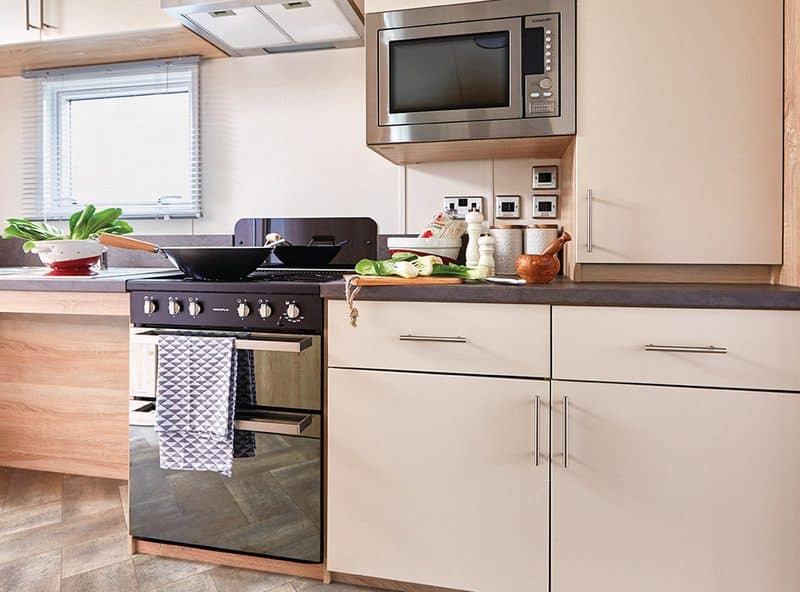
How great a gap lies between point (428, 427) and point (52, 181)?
226 centimetres

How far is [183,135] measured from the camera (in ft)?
8.26

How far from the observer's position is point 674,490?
1394 millimetres

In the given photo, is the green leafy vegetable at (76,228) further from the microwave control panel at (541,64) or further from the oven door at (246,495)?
the microwave control panel at (541,64)

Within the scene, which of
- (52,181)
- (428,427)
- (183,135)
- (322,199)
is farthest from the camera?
(52,181)

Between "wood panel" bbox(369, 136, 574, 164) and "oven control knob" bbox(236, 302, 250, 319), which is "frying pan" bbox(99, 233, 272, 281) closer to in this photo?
"oven control knob" bbox(236, 302, 250, 319)

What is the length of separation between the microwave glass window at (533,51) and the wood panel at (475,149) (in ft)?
0.67

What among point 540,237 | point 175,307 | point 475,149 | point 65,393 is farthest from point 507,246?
point 65,393

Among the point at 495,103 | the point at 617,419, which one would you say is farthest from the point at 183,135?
the point at 617,419

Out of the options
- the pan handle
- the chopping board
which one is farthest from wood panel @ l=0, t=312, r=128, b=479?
the chopping board

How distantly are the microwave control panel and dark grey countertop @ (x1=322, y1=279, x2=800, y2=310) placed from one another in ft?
1.91

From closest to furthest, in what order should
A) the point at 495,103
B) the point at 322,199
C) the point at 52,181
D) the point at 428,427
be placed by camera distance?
the point at 428,427
the point at 495,103
the point at 322,199
the point at 52,181

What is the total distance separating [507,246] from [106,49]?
1.84 meters

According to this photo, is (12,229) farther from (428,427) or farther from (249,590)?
(428,427)

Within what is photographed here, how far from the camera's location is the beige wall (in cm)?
221
